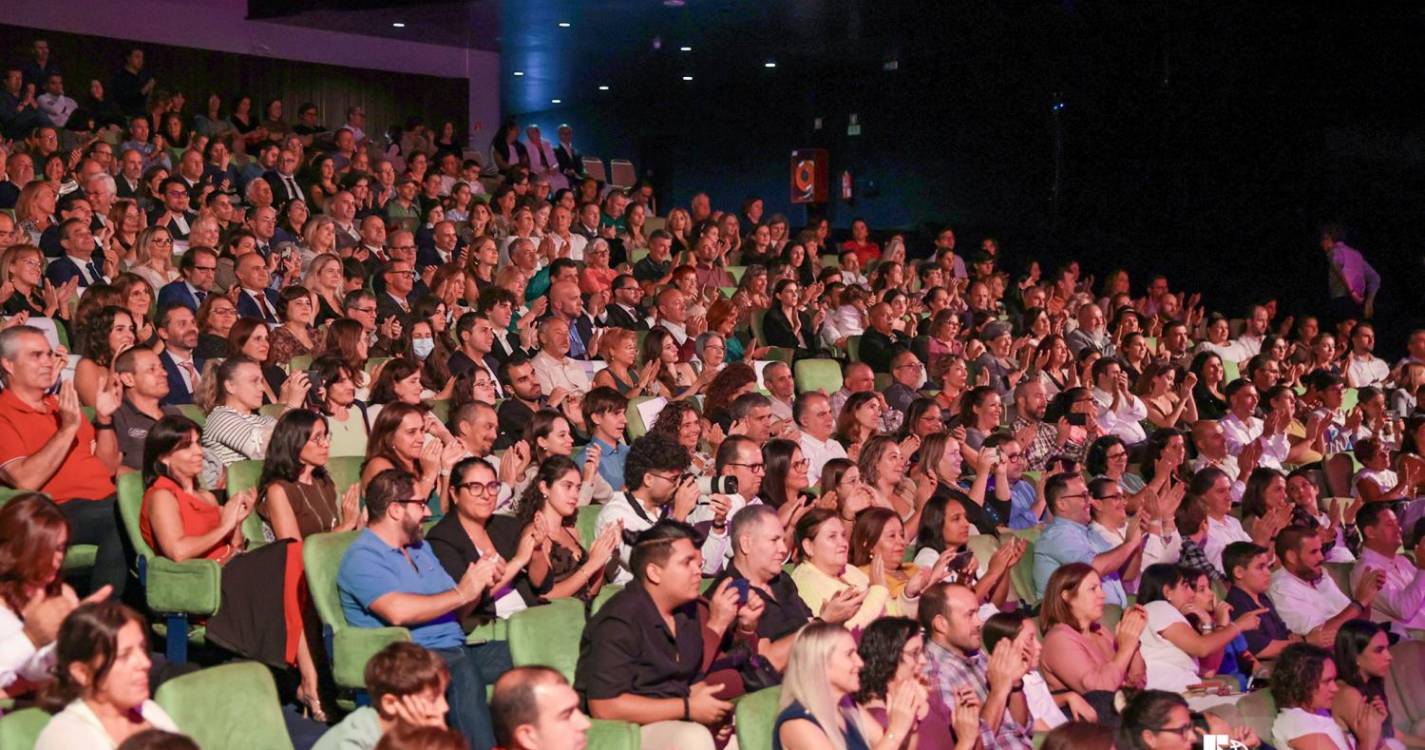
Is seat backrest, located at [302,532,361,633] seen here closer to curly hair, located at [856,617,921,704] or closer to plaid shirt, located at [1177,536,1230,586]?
curly hair, located at [856,617,921,704]

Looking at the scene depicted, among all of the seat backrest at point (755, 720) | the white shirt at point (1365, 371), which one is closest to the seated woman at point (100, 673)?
the seat backrest at point (755, 720)

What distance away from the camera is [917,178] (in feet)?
43.4

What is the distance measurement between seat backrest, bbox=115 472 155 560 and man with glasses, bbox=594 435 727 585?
1.29m

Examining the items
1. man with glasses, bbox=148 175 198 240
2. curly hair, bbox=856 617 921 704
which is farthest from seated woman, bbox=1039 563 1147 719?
man with glasses, bbox=148 175 198 240

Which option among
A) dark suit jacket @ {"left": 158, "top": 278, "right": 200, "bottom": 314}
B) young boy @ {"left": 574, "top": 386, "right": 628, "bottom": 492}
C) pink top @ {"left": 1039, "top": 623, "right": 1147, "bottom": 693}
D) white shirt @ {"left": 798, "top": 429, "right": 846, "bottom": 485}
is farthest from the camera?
dark suit jacket @ {"left": 158, "top": 278, "right": 200, "bottom": 314}

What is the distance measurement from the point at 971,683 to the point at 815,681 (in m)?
0.83

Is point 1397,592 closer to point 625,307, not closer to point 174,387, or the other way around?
point 625,307

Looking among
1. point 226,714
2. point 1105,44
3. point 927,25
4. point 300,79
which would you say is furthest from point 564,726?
point 300,79

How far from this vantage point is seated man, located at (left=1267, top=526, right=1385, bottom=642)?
5562 mm

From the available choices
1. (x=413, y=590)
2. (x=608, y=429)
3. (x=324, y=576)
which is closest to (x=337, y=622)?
(x=324, y=576)

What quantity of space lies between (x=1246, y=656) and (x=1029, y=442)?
1.78m

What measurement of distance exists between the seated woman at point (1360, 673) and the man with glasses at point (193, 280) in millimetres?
4517

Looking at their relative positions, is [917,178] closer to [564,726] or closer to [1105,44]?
[1105,44]

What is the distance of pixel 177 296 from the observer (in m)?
6.35
